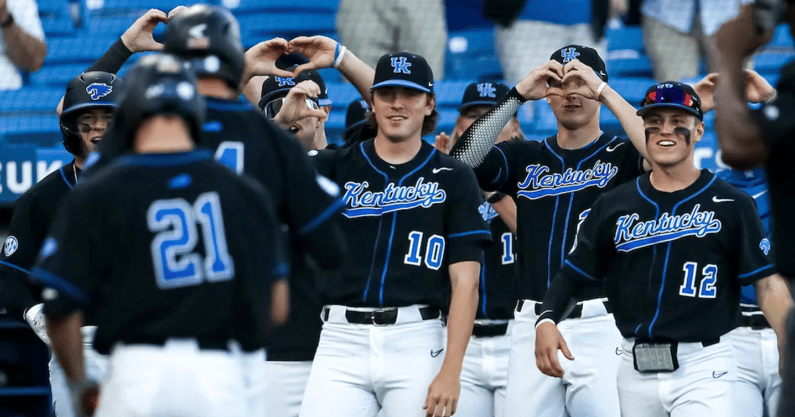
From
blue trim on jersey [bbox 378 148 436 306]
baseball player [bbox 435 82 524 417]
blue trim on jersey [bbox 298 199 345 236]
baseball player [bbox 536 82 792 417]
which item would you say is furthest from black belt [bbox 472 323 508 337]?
blue trim on jersey [bbox 298 199 345 236]

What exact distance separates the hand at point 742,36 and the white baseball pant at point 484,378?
259 centimetres

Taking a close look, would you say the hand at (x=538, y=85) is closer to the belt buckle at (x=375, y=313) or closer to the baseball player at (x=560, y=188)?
the baseball player at (x=560, y=188)

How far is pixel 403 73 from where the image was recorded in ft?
13.8

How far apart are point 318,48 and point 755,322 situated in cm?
228

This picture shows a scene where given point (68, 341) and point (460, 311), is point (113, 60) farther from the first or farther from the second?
point (68, 341)

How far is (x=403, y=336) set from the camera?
4.01 metres

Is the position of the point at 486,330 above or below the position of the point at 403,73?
below

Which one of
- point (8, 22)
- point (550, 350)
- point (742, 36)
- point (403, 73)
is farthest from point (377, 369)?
point (8, 22)

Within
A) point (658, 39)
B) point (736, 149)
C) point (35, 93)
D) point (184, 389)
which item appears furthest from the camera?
point (658, 39)

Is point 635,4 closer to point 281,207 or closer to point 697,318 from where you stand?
point 697,318

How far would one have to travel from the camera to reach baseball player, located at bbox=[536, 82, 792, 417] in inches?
157

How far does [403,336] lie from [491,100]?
6.27 ft

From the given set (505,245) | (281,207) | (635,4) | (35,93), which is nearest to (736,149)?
(281,207)

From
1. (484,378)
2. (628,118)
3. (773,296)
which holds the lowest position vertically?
(484,378)
